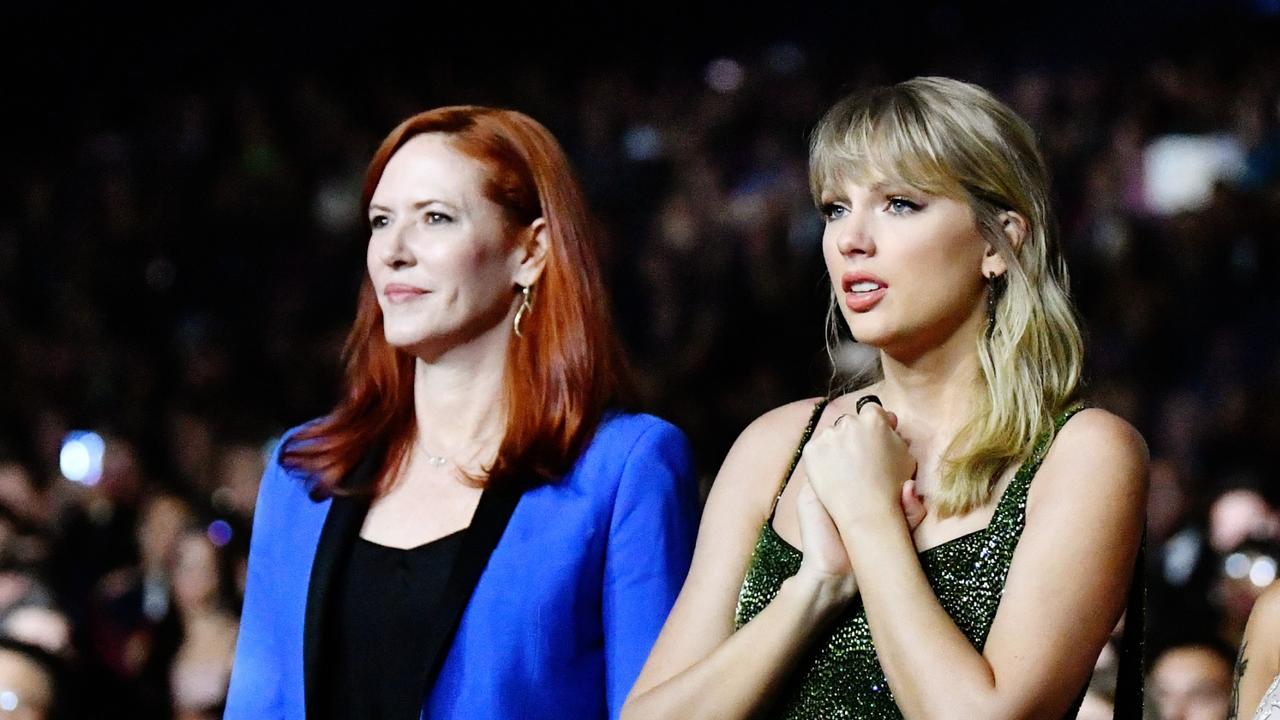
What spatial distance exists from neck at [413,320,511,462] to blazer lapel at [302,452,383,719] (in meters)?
0.11

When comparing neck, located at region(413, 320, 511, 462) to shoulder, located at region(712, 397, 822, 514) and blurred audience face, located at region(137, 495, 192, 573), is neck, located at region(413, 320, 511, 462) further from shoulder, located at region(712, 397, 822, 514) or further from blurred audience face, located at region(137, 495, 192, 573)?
blurred audience face, located at region(137, 495, 192, 573)

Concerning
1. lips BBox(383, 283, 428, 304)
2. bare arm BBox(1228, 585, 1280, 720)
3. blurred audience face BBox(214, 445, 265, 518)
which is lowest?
blurred audience face BBox(214, 445, 265, 518)

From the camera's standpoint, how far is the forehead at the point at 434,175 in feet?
7.75

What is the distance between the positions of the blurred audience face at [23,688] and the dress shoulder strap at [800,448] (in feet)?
6.23

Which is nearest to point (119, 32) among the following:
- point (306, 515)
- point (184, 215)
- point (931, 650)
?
point (184, 215)

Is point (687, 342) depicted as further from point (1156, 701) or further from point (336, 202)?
point (1156, 701)

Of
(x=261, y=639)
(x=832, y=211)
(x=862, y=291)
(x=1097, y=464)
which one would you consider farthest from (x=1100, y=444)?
(x=261, y=639)

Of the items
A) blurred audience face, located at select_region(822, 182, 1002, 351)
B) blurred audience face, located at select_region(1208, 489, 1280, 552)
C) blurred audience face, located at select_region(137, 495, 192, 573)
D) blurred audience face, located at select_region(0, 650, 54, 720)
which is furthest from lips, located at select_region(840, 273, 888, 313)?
blurred audience face, located at select_region(137, 495, 192, 573)

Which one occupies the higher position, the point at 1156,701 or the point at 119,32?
the point at 119,32

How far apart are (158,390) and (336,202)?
93cm

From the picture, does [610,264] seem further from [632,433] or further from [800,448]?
[800,448]

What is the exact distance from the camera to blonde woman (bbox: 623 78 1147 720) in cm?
166

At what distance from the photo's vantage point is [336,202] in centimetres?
627

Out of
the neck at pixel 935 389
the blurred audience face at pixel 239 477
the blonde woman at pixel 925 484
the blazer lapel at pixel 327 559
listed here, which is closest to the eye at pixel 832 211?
the blonde woman at pixel 925 484
